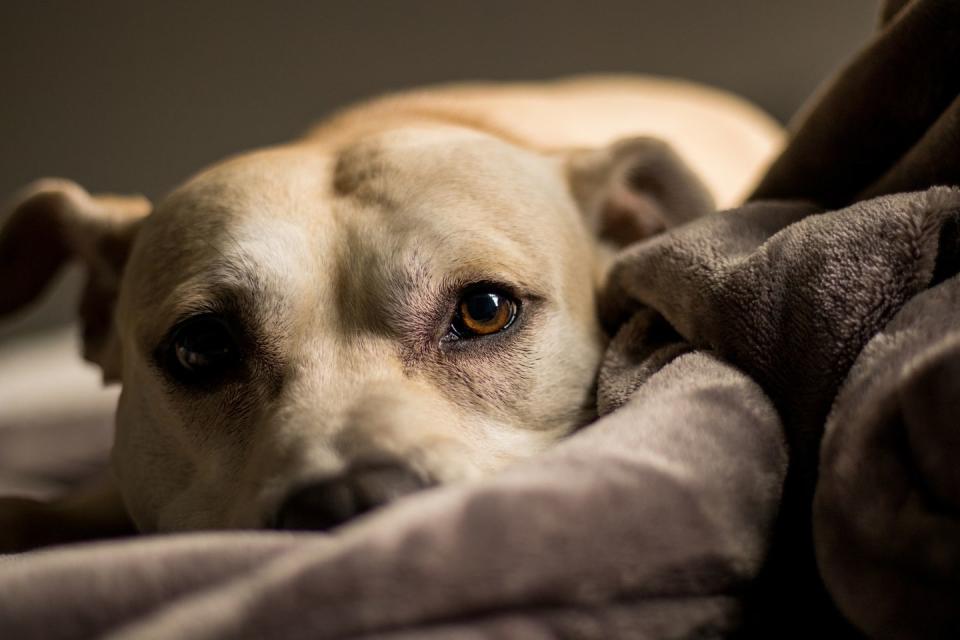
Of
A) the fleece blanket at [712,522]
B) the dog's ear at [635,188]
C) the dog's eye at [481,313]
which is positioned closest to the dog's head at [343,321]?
the dog's eye at [481,313]

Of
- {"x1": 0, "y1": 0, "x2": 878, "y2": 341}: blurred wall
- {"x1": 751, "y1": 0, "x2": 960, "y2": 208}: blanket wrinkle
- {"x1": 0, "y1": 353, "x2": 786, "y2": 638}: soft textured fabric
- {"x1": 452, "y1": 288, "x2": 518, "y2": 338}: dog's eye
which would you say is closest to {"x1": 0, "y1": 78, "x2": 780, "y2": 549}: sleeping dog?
{"x1": 452, "y1": 288, "x2": 518, "y2": 338}: dog's eye

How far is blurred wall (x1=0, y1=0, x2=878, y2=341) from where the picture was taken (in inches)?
155

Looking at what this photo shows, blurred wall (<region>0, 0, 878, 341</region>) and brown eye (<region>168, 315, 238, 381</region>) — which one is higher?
brown eye (<region>168, 315, 238, 381</region>)

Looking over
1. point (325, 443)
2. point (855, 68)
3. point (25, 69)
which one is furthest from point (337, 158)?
point (25, 69)

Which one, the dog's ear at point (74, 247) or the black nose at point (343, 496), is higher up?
the black nose at point (343, 496)

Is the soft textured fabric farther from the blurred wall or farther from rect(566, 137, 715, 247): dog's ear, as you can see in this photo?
the blurred wall

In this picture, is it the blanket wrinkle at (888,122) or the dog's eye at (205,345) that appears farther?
the dog's eye at (205,345)

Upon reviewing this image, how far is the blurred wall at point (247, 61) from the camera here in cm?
393

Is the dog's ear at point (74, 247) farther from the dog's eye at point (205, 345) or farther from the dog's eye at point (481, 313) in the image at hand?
the dog's eye at point (481, 313)

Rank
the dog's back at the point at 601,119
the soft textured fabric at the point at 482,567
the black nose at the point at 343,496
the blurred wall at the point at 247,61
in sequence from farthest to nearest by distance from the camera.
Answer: the blurred wall at the point at 247,61, the dog's back at the point at 601,119, the black nose at the point at 343,496, the soft textured fabric at the point at 482,567

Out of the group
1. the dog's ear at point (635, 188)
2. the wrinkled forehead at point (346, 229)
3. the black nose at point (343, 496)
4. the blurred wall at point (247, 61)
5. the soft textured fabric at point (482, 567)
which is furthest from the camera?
the blurred wall at point (247, 61)

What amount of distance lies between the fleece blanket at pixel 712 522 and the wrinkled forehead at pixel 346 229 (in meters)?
0.38

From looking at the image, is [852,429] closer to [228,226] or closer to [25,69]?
[228,226]

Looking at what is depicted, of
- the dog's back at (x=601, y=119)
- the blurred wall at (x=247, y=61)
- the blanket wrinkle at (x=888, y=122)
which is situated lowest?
the blurred wall at (x=247, y=61)
